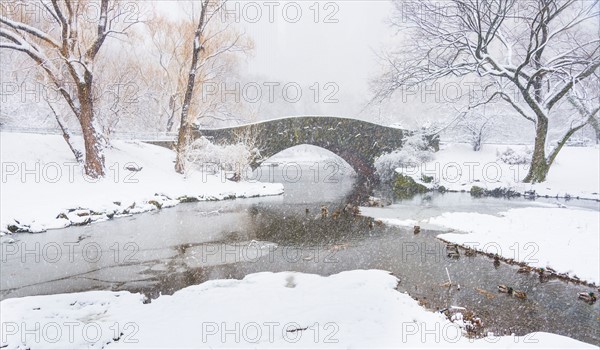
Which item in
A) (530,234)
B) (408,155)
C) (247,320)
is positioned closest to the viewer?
(247,320)

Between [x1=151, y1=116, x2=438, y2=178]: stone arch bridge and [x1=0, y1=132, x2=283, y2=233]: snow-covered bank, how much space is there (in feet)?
11.1

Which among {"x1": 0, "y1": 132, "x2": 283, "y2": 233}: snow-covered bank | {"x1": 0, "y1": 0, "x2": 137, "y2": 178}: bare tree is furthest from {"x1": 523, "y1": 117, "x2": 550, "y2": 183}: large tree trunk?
{"x1": 0, "y1": 0, "x2": 137, "y2": 178}: bare tree

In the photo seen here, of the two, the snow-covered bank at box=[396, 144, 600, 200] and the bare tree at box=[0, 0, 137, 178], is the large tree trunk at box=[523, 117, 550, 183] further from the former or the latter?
the bare tree at box=[0, 0, 137, 178]

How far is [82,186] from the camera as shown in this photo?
16.7 meters

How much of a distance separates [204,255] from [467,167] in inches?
865

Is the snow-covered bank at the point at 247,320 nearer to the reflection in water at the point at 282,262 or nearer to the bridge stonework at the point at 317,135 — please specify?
the reflection in water at the point at 282,262

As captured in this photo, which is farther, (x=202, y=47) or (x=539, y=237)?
(x=202, y=47)

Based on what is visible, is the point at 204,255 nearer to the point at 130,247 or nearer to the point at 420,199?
the point at 130,247

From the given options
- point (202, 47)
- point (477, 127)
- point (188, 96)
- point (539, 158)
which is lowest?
point (539, 158)

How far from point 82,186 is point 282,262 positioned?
1179 centimetres

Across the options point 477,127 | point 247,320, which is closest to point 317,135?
point 477,127

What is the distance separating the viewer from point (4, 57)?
25.2 meters

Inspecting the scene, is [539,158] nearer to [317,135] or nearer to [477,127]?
[477,127]

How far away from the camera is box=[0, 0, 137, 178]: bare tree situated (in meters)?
16.1
